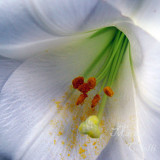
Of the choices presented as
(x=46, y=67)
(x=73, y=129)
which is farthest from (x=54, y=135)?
(x=46, y=67)

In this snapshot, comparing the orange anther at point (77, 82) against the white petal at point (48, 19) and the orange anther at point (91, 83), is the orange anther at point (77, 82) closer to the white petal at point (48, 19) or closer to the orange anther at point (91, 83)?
the orange anther at point (91, 83)

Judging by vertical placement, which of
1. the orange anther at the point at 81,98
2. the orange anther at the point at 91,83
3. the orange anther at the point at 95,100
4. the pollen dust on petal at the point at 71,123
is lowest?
the pollen dust on petal at the point at 71,123

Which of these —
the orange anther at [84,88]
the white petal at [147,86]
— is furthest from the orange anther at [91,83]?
the white petal at [147,86]

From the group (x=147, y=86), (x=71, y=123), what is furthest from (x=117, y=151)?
(x=147, y=86)

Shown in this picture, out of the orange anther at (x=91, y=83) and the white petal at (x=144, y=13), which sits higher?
the white petal at (x=144, y=13)

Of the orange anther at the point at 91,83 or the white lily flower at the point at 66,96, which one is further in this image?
the orange anther at the point at 91,83

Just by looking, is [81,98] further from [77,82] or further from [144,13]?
[144,13]

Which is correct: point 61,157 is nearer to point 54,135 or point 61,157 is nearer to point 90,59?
point 54,135
